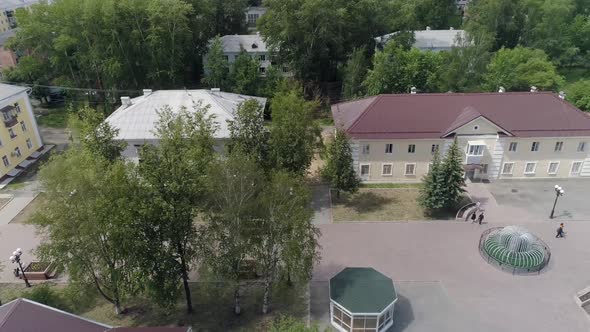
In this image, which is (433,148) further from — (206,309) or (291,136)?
(206,309)

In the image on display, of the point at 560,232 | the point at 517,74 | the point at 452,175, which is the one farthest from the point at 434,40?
the point at 560,232

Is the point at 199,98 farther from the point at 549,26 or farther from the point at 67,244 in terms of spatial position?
the point at 549,26

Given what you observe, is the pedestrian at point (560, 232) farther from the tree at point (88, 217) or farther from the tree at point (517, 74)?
the tree at point (88, 217)

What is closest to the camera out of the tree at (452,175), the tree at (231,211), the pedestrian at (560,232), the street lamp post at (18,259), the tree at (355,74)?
the tree at (231,211)

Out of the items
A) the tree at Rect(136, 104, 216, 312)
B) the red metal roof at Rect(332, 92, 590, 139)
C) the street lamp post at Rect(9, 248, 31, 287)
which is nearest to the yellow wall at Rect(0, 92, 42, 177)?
the street lamp post at Rect(9, 248, 31, 287)

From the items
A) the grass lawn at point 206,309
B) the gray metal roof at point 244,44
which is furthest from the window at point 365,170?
the gray metal roof at point 244,44

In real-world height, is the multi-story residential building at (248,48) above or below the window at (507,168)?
above
